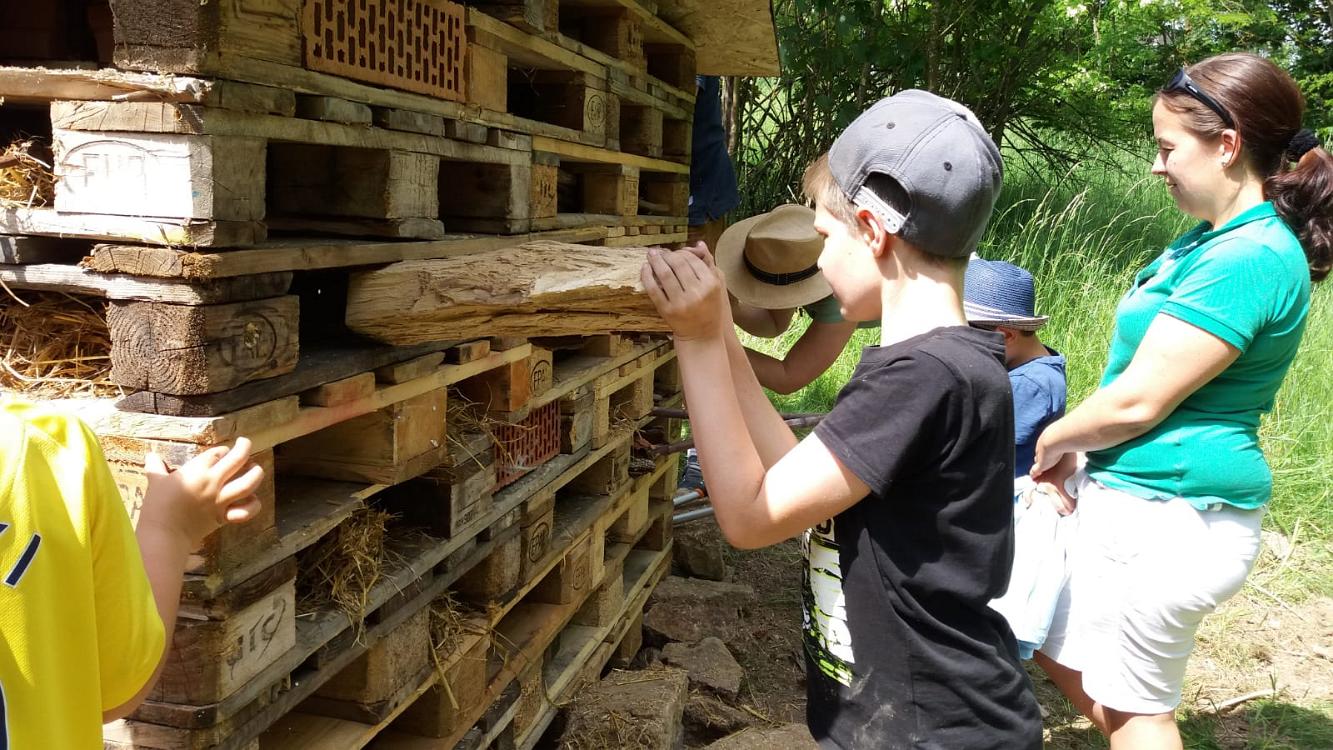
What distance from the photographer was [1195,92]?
2.93 meters

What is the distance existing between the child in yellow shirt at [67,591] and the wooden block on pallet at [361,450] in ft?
2.49

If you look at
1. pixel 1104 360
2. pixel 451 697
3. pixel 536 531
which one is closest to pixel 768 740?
pixel 536 531

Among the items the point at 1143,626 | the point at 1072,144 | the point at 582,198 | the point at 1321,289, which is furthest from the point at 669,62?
the point at 1072,144

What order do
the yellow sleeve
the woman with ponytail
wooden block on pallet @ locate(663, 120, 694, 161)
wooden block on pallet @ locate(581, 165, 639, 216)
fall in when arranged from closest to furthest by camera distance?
the yellow sleeve
the woman with ponytail
wooden block on pallet @ locate(581, 165, 639, 216)
wooden block on pallet @ locate(663, 120, 694, 161)

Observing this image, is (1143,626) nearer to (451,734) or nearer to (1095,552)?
(1095,552)

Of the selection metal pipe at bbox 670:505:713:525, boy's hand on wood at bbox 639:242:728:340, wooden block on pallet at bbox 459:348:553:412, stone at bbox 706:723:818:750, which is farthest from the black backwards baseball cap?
metal pipe at bbox 670:505:713:525

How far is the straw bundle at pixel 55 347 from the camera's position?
201cm

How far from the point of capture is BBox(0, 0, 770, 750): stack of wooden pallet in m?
1.83

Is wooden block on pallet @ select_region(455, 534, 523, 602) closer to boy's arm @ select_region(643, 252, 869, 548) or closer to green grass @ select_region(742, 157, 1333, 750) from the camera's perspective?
boy's arm @ select_region(643, 252, 869, 548)

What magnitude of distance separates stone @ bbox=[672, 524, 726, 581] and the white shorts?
2676 mm

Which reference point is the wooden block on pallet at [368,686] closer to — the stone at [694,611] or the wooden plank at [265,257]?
the wooden plank at [265,257]

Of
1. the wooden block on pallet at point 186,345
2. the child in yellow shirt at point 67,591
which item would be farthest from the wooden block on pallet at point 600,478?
the child in yellow shirt at point 67,591

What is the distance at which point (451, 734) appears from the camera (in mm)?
2861

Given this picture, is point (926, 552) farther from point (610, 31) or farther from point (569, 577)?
point (610, 31)
